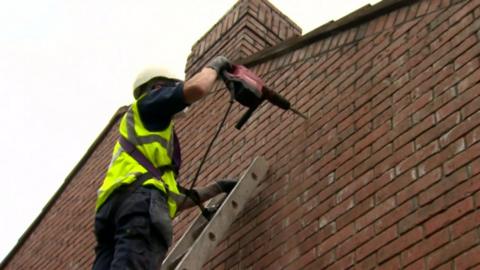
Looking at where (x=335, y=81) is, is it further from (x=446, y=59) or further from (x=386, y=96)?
(x=446, y=59)

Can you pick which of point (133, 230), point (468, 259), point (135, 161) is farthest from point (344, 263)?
point (135, 161)

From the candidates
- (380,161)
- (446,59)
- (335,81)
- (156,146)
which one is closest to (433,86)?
(446,59)

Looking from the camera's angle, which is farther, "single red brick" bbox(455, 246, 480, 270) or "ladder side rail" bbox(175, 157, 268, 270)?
"ladder side rail" bbox(175, 157, 268, 270)

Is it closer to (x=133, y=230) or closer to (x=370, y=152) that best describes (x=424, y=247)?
(x=370, y=152)

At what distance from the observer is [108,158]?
841cm

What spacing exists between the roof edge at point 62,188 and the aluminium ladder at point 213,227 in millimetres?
3947

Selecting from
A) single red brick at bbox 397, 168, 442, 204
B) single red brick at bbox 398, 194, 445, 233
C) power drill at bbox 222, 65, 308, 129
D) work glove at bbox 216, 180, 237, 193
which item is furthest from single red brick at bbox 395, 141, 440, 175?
work glove at bbox 216, 180, 237, 193

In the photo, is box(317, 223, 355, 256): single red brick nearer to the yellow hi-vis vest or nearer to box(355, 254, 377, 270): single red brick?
box(355, 254, 377, 270): single red brick

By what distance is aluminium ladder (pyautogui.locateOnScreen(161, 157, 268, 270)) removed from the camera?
14.2ft

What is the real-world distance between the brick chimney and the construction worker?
221cm

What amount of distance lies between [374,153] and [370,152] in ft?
0.13

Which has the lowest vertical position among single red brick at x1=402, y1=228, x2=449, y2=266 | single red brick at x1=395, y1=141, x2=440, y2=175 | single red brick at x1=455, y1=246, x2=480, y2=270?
single red brick at x1=455, y1=246, x2=480, y2=270

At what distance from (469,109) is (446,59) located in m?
0.46

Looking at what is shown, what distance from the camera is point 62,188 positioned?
9.11 meters
